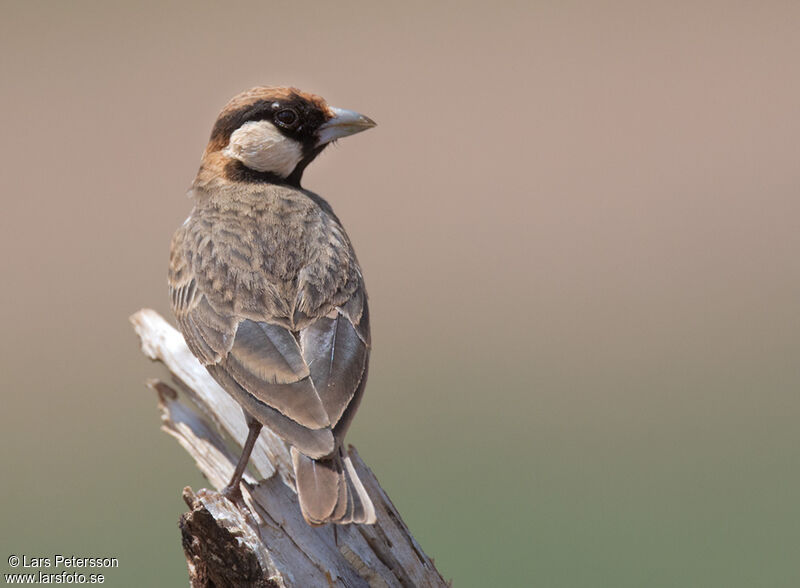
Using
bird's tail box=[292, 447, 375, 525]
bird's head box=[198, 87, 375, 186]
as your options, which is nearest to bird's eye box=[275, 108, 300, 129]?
bird's head box=[198, 87, 375, 186]

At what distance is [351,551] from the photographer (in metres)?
4.12

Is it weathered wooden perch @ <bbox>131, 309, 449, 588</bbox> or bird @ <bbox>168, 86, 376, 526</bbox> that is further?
bird @ <bbox>168, 86, 376, 526</bbox>

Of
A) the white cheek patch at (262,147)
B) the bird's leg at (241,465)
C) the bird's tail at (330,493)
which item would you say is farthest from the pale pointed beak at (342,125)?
the bird's tail at (330,493)

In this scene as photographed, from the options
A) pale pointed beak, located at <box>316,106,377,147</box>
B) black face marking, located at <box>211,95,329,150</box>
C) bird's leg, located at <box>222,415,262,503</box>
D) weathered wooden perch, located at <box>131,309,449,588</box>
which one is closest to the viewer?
weathered wooden perch, located at <box>131,309,449,588</box>

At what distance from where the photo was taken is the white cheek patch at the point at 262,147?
212 inches

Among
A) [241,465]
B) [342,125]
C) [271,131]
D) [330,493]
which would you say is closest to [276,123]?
[271,131]

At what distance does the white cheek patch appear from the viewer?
538cm

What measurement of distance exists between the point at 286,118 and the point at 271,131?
0.11 meters

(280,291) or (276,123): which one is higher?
(276,123)

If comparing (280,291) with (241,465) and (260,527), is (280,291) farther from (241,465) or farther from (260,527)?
(260,527)

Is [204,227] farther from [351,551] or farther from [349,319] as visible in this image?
[351,551]

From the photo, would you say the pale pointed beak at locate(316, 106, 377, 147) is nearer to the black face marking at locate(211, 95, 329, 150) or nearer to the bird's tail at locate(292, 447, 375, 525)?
the black face marking at locate(211, 95, 329, 150)

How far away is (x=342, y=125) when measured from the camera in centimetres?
548

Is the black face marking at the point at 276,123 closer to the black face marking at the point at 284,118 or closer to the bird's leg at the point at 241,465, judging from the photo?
the black face marking at the point at 284,118
